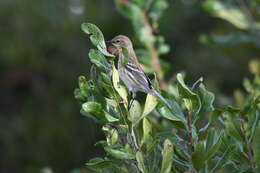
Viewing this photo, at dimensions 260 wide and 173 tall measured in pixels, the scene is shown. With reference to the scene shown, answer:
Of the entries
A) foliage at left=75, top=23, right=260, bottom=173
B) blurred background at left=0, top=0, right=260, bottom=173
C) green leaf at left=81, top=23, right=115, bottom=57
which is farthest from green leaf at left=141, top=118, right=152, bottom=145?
blurred background at left=0, top=0, right=260, bottom=173

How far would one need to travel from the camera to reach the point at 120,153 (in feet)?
8.44

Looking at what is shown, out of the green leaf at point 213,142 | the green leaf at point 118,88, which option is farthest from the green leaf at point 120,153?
the green leaf at point 213,142

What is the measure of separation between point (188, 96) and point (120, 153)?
45cm

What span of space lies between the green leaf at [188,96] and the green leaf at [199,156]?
8.2 inches

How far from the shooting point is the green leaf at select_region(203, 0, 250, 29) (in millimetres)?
5629

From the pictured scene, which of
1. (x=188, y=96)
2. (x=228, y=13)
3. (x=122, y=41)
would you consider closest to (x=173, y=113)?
(x=188, y=96)

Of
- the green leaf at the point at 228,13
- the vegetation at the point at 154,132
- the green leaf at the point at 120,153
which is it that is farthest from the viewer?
the green leaf at the point at 228,13

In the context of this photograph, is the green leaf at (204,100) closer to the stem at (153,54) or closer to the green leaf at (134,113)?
the green leaf at (134,113)


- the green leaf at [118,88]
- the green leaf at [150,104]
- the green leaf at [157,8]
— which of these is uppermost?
the green leaf at [157,8]

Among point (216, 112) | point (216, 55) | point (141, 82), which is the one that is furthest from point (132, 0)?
point (216, 55)

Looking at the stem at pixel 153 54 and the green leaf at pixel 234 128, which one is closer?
the green leaf at pixel 234 128

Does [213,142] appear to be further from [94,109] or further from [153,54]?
[153,54]

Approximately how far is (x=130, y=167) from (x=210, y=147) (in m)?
0.37

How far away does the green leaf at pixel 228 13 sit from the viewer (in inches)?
222
